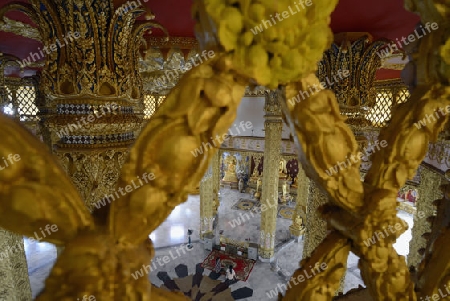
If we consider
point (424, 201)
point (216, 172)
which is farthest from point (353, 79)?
point (216, 172)

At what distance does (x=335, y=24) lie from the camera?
238cm

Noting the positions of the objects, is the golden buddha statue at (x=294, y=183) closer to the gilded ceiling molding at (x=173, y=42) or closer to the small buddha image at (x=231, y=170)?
the small buddha image at (x=231, y=170)

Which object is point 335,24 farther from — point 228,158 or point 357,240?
point 228,158

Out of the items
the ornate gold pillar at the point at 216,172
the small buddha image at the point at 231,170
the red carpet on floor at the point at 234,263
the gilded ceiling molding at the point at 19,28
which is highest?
the gilded ceiling molding at the point at 19,28

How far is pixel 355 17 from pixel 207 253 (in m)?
6.62

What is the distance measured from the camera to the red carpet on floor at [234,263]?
20.2ft

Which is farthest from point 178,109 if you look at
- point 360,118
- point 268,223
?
point 268,223

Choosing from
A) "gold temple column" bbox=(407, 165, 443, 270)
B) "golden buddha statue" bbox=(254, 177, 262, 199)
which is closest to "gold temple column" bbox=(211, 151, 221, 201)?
"golden buddha statue" bbox=(254, 177, 262, 199)

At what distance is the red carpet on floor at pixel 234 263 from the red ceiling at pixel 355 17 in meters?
5.45

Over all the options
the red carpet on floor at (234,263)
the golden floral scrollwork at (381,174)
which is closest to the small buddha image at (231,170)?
the red carpet on floor at (234,263)

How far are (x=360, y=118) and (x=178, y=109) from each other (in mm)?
3144

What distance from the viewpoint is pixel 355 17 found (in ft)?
6.98

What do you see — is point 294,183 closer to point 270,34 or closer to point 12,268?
point 12,268

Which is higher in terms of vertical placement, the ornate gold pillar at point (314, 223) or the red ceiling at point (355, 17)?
the red ceiling at point (355, 17)
